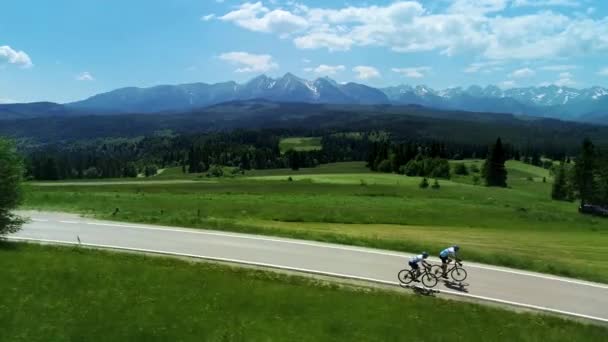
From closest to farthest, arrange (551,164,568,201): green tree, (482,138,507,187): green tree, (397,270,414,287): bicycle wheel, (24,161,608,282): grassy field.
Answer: (397,270,414,287): bicycle wheel < (24,161,608,282): grassy field < (551,164,568,201): green tree < (482,138,507,187): green tree

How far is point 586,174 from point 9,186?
91515 millimetres

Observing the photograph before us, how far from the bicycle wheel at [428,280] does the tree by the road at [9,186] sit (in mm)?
22765

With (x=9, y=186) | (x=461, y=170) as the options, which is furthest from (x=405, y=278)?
(x=461, y=170)

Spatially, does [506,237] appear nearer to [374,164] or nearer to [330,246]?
[330,246]

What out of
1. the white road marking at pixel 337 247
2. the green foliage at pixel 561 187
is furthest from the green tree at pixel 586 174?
the white road marking at pixel 337 247

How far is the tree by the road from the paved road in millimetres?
2841

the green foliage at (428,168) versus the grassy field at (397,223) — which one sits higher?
the grassy field at (397,223)

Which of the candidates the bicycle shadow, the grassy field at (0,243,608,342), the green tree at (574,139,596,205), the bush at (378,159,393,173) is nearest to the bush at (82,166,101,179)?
the bush at (378,159,393,173)

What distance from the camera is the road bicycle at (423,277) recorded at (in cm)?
2305

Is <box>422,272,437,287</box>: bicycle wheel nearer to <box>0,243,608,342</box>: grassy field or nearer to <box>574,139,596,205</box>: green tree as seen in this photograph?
<box>0,243,608,342</box>: grassy field

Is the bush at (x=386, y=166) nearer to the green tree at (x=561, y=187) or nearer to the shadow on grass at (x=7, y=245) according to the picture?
the green tree at (x=561, y=187)

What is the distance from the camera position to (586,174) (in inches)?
3482

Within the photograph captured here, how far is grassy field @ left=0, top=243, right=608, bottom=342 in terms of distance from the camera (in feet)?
57.7

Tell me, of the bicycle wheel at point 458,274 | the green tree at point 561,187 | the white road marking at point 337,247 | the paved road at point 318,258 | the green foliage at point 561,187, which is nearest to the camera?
the paved road at point 318,258
